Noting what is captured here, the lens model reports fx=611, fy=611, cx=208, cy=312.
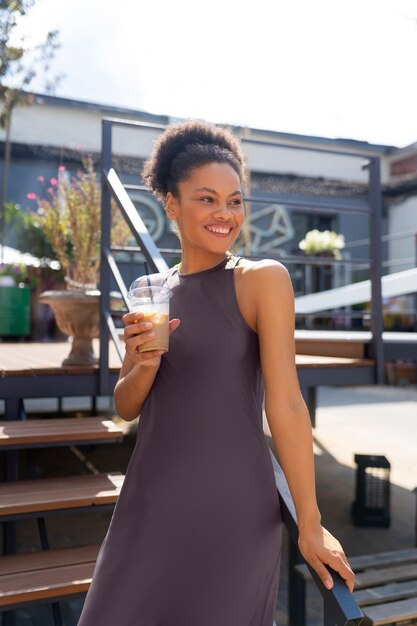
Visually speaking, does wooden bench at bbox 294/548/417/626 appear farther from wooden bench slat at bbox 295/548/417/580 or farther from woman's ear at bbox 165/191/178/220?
woman's ear at bbox 165/191/178/220

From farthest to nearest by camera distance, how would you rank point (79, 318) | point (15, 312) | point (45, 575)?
1. point (15, 312)
2. point (79, 318)
3. point (45, 575)

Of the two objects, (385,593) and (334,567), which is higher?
(334,567)

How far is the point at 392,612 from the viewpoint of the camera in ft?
8.93

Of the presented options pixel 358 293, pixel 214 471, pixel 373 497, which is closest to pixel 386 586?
pixel 373 497

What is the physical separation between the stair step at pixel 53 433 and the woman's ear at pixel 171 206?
1.52 metres

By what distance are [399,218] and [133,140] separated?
7935 millimetres

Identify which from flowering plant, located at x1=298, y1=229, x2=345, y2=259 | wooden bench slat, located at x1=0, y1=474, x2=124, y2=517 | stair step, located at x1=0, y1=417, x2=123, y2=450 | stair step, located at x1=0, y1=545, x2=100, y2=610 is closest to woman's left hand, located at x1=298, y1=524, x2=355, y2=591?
stair step, located at x1=0, y1=545, x2=100, y2=610

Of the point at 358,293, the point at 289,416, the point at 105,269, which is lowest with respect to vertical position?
the point at 289,416

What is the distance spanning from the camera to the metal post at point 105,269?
3.20 m

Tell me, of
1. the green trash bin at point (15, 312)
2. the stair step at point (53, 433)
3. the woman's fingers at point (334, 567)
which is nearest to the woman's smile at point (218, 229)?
the woman's fingers at point (334, 567)

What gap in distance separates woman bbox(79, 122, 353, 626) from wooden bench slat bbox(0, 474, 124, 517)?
3.84 feet

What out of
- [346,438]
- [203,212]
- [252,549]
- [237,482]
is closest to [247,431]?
[237,482]

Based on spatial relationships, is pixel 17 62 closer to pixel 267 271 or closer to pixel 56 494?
pixel 56 494

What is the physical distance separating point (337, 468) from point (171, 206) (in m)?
5.39
